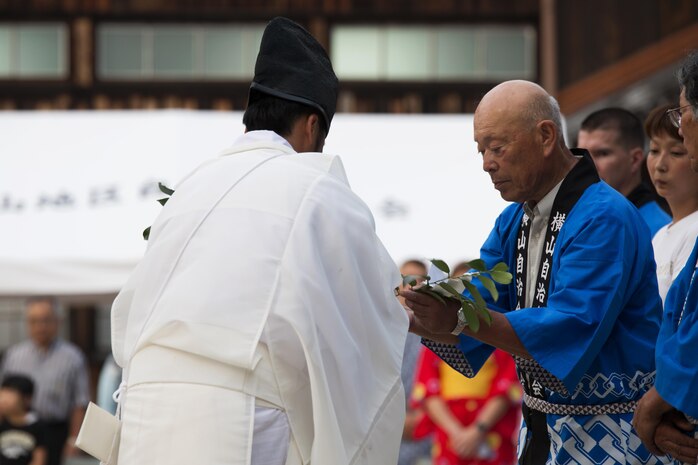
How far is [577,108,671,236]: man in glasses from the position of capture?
186 inches

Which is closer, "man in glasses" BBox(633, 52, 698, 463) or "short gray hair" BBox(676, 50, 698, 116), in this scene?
"man in glasses" BBox(633, 52, 698, 463)

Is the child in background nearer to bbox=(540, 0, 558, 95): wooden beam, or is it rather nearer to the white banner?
the white banner

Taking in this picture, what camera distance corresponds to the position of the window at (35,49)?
1138cm

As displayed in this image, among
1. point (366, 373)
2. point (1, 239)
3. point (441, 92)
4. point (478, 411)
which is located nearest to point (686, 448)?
point (366, 373)

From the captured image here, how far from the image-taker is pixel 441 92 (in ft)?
37.4

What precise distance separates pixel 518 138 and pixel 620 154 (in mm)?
1422

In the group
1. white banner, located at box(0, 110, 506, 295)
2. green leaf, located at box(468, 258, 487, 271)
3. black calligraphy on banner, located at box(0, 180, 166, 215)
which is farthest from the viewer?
black calligraphy on banner, located at box(0, 180, 166, 215)

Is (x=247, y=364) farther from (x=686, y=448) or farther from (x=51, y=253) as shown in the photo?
(x=51, y=253)

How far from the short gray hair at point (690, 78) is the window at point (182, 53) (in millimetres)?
8388

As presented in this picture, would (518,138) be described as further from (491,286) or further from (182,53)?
(182,53)

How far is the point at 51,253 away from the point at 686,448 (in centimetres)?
561

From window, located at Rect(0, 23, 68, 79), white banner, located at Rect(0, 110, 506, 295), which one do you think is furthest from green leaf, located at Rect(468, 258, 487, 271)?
window, located at Rect(0, 23, 68, 79)

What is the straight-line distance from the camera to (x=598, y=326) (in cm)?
321

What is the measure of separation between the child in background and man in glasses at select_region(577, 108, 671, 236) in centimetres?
457
